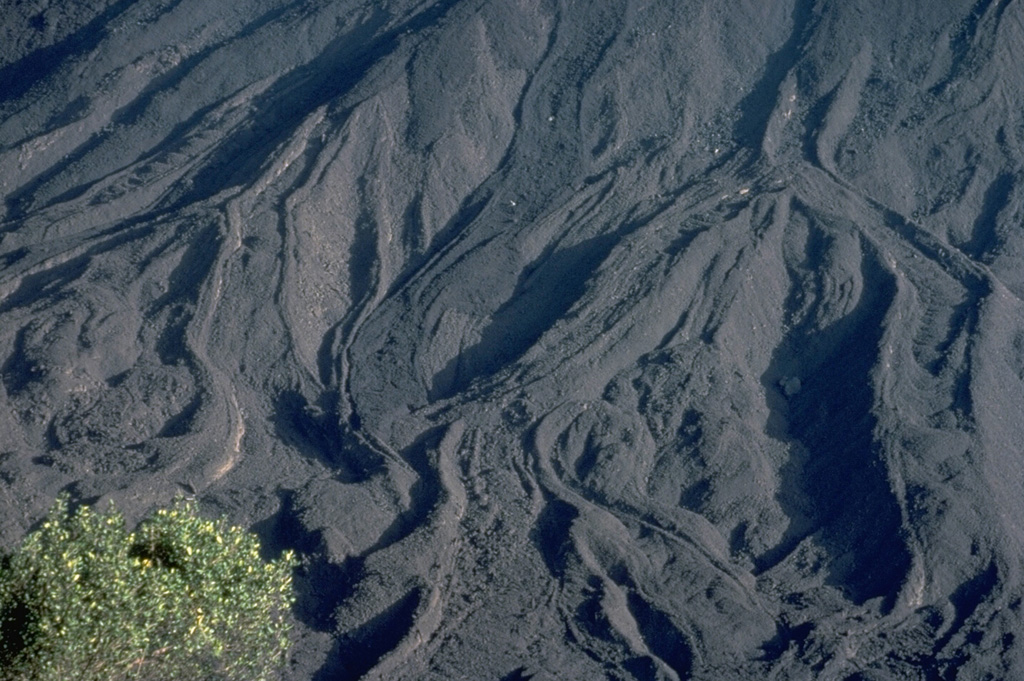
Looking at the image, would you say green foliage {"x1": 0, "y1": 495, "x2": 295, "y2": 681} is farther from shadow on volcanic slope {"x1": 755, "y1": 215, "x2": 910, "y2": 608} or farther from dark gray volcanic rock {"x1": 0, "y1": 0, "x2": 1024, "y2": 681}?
shadow on volcanic slope {"x1": 755, "y1": 215, "x2": 910, "y2": 608}

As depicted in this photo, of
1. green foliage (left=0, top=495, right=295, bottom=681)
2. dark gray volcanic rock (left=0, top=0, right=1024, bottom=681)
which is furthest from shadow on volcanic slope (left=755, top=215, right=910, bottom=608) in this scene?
green foliage (left=0, top=495, right=295, bottom=681)

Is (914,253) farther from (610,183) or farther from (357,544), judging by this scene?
(357,544)

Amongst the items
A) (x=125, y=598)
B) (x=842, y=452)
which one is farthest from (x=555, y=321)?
(x=125, y=598)

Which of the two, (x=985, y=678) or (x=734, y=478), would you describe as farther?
(x=734, y=478)

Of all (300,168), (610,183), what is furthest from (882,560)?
(300,168)

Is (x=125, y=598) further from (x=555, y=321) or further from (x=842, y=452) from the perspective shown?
(x=842, y=452)

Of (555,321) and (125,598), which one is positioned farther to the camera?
(555,321)

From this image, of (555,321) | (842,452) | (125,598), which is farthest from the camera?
(555,321)
